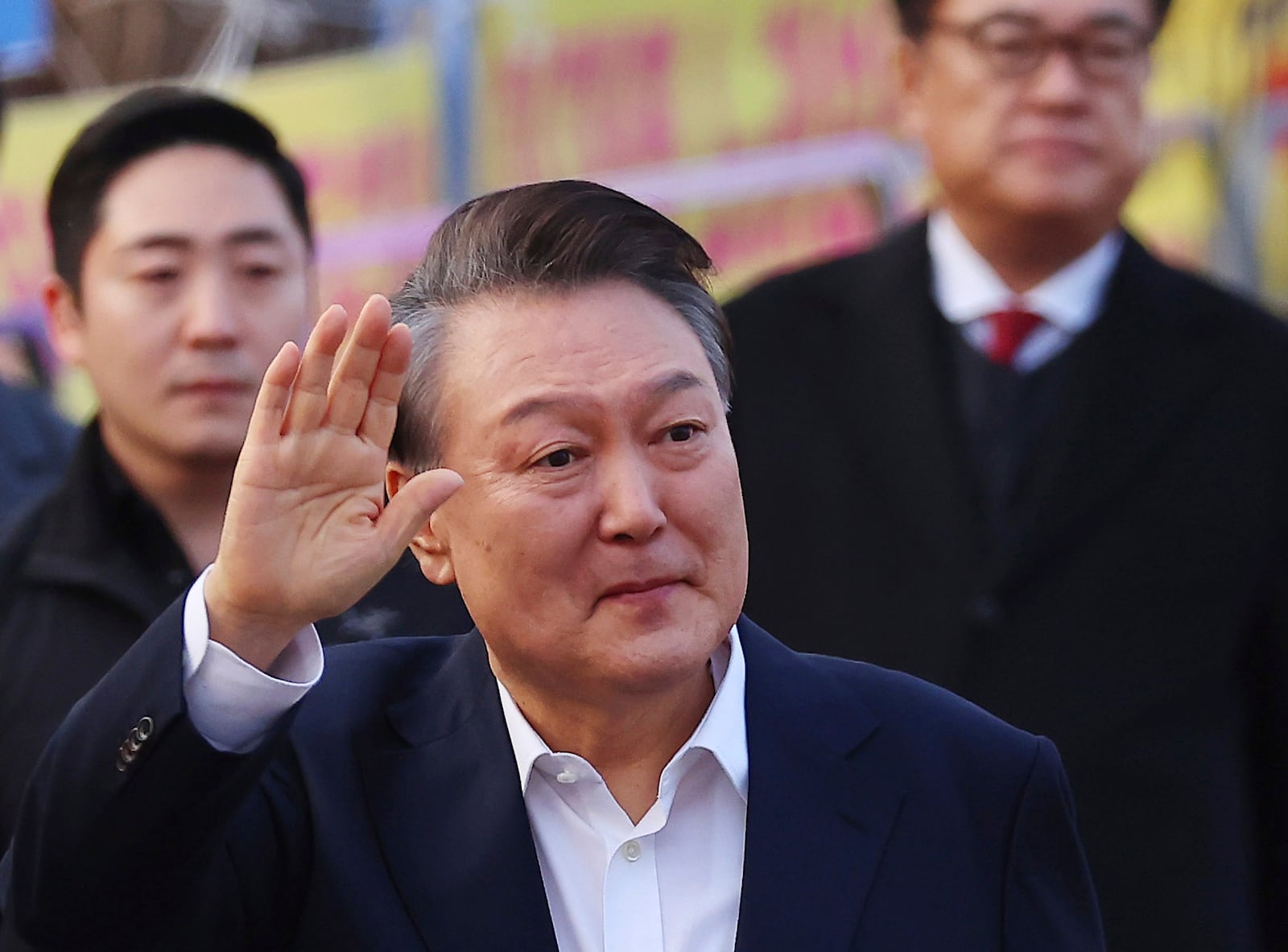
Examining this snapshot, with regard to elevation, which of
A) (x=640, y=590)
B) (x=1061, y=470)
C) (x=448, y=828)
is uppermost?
(x=640, y=590)

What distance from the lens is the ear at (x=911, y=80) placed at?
11.3ft

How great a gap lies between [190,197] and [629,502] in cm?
153

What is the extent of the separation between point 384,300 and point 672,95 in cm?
307

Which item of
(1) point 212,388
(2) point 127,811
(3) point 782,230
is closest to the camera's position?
(2) point 127,811

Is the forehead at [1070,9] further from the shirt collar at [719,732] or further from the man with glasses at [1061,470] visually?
the shirt collar at [719,732]

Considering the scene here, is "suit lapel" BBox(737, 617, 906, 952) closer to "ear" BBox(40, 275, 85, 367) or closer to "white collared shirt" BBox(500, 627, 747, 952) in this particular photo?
"white collared shirt" BBox(500, 627, 747, 952)

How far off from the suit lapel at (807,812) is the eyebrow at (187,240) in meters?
1.42

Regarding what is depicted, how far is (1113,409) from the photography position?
3096 mm

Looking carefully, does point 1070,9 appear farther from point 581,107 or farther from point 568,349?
point 581,107

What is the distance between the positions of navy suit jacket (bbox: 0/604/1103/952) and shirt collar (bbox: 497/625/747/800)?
0.05ft

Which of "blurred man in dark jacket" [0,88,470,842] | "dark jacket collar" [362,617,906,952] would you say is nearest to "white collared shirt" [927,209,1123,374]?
"blurred man in dark jacket" [0,88,470,842]

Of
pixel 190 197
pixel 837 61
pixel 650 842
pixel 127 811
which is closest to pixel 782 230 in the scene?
pixel 837 61

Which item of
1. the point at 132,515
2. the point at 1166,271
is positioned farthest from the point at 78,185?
the point at 1166,271

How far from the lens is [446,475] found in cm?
186
